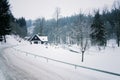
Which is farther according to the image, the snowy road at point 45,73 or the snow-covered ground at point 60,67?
the snow-covered ground at point 60,67

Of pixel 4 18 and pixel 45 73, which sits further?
pixel 4 18

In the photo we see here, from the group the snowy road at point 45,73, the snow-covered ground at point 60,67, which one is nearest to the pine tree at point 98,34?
the snow-covered ground at point 60,67

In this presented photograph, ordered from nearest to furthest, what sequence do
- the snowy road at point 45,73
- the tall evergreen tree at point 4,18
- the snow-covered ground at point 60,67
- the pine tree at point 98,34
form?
the snowy road at point 45,73, the snow-covered ground at point 60,67, the tall evergreen tree at point 4,18, the pine tree at point 98,34

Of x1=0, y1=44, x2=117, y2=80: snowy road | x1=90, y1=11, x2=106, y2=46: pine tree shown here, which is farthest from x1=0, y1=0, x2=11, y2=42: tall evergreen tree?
x1=90, y1=11, x2=106, y2=46: pine tree

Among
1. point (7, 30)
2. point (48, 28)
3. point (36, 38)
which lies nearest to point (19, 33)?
point (36, 38)

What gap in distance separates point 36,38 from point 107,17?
1884 inches

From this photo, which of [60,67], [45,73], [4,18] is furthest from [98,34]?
[45,73]

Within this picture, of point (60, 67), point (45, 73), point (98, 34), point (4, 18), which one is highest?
point (4, 18)

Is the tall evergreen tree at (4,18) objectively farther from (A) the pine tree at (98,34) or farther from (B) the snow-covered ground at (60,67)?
(A) the pine tree at (98,34)

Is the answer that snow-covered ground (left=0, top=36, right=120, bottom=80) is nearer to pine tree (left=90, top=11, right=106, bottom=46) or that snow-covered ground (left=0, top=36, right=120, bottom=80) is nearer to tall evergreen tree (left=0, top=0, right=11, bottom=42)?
tall evergreen tree (left=0, top=0, right=11, bottom=42)

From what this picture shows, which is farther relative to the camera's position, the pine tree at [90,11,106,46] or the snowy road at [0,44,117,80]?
the pine tree at [90,11,106,46]

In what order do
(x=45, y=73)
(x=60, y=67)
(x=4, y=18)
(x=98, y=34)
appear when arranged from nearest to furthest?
1. (x=45, y=73)
2. (x=60, y=67)
3. (x=4, y=18)
4. (x=98, y=34)

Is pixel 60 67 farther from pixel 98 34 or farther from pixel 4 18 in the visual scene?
pixel 98 34

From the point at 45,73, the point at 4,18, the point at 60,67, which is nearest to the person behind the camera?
the point at 45,73
